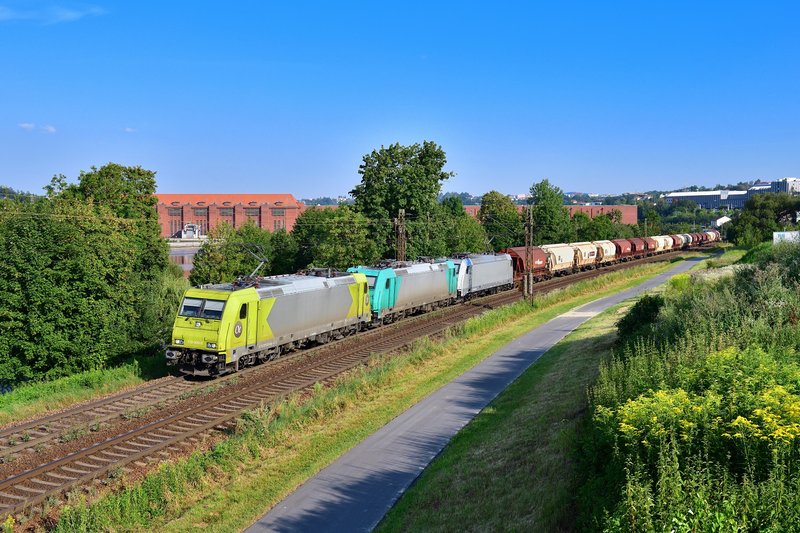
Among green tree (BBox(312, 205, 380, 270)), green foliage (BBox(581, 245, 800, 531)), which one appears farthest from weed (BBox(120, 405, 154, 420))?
green tree (BBox(312, 205, 380, 270))

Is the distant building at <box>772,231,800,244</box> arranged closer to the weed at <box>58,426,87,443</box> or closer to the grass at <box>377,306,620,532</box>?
the grass at <box>377,306,620,532</box>

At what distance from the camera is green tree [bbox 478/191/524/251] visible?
295 feet

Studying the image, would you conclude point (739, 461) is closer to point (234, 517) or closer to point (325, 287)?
point (234, 517)

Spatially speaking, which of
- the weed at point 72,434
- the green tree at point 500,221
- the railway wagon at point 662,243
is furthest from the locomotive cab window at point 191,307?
the railway wagon at point 662,243

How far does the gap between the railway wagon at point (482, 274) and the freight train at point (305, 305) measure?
7 centimetres

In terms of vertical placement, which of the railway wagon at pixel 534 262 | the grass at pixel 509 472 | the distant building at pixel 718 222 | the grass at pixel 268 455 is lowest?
the grass at pixel 268 455

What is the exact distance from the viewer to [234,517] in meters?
12.1

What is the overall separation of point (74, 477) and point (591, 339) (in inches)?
775

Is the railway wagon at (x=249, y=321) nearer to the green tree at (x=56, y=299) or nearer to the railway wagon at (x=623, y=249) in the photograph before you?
the green tree at (x=56, y=299)

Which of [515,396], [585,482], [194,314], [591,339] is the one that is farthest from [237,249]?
[585,482]

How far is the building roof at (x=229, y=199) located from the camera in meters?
128

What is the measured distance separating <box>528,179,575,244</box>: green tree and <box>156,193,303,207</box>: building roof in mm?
59220

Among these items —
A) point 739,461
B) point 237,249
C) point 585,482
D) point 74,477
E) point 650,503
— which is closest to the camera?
point 650,503

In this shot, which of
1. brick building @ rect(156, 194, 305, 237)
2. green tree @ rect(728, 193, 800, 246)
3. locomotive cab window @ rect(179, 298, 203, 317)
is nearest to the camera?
locomotive cab window @ rect(179, 298, 203, 317)
